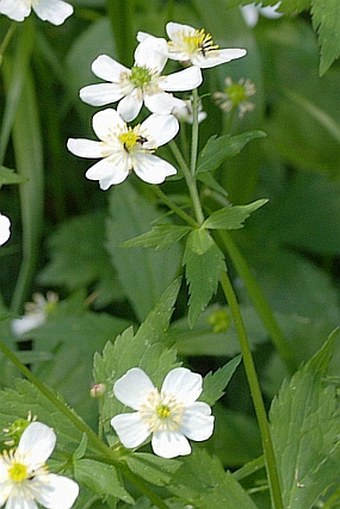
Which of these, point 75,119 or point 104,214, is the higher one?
point 75,119

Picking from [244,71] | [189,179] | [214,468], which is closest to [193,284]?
[189,179]

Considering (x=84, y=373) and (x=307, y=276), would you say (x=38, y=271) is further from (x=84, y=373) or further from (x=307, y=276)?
(x=307, y=276)

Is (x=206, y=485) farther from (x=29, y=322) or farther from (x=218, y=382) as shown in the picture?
(x=29, y=322)

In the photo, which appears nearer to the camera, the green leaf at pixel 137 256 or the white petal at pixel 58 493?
the white petal at pixel 58 493

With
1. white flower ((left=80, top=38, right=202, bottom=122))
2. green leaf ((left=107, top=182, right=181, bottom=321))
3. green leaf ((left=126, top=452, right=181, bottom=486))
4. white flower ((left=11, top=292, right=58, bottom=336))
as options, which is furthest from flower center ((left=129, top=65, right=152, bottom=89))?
white flower ((left=11, top=292, right=58, bottom=336))

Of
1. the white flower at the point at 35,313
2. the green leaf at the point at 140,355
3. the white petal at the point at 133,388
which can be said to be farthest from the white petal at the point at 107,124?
the white flower at the point at 35,313

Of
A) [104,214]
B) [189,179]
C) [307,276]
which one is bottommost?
[307,276]

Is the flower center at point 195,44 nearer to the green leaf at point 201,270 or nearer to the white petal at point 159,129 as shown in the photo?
the white petal at point 159,129
